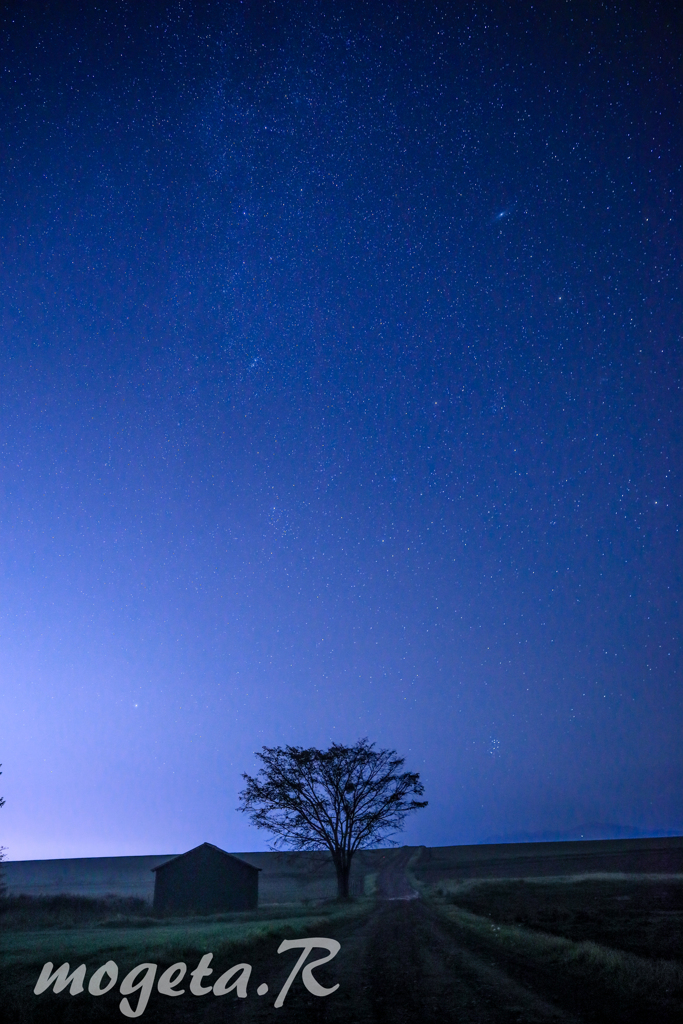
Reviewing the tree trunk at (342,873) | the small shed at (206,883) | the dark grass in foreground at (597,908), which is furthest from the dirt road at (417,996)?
the small shed at (206,883)

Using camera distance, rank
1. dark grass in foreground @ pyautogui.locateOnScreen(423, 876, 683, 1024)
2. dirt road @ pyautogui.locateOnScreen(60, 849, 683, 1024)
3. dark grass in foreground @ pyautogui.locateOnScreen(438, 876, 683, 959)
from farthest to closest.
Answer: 1. dark grass in foreground @ pyautogui.locateOnScreen(438, 876, 683, 959)
2. dark grass in foreground @ pyautogui.locateOnScreen(423, 876, 683, 1024)
3. dirt road @ pyautogui.locateOnScreen(60, 849, 683, 1024)

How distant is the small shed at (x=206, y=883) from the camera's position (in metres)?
42.8

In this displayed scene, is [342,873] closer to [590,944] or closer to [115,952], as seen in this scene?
[115,952]

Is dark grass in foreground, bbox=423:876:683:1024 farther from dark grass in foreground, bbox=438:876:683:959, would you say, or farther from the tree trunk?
the tree trunk

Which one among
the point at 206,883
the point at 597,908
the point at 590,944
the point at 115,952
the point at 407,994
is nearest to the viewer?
the point at 407,994

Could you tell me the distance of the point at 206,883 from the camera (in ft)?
143

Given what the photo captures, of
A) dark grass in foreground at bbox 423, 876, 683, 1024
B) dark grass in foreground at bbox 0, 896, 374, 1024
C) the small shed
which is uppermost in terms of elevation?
the small shed

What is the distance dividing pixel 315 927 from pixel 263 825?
2484 centimetres

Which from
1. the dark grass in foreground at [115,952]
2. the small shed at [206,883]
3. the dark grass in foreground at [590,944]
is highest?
the small shed at [206,883]

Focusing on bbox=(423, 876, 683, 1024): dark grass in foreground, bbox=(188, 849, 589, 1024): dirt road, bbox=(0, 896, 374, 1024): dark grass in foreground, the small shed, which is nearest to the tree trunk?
the small shed

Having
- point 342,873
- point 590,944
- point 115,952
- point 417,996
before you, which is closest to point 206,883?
point 342,873

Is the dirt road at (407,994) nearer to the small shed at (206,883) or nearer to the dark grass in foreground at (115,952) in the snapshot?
the dark grass in foreground at (115,952)

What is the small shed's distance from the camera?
42.8 metres

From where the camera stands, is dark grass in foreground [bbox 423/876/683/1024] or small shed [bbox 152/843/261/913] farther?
small shed [bbox 152/843/261/913]
